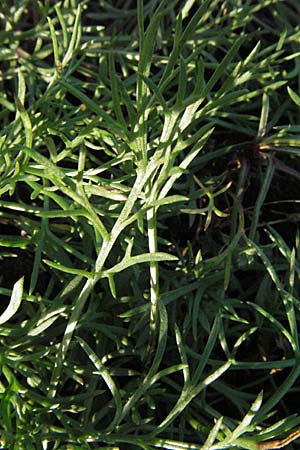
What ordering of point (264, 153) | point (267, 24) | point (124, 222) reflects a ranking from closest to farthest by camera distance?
point (124, 222) → point (264, 153) → point (267, 24)

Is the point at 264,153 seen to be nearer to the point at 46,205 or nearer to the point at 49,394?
the point at 46,205

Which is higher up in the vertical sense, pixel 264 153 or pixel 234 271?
pixel 264 153

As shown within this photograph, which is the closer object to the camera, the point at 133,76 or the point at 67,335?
the point at 67,335

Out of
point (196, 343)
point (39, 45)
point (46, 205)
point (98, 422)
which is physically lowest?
point (98, 422)

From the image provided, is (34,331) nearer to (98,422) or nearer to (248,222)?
(98,422)

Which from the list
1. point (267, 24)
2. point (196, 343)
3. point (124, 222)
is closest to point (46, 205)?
point (124, 222)

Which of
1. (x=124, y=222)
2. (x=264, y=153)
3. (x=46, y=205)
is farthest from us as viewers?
(x=264, y=153)
